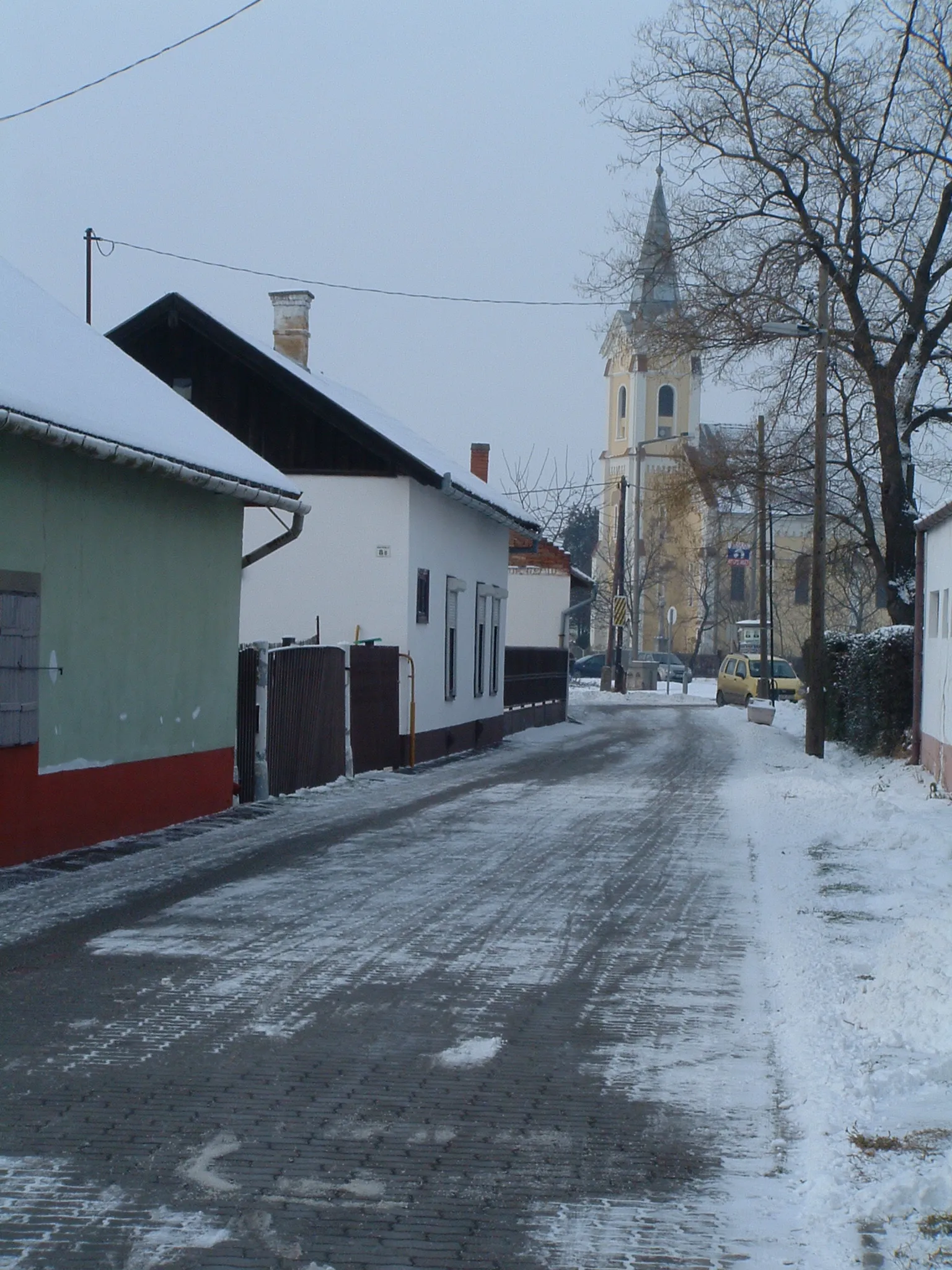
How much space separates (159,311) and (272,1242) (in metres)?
18.7

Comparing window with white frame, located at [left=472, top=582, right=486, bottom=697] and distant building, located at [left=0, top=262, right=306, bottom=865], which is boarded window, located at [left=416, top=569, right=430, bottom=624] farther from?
distant building, located at [left=0, top=262, right=306, bottom=865]

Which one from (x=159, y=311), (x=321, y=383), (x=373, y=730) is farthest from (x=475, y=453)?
(x=373, y=730)

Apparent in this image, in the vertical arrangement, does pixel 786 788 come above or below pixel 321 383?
below

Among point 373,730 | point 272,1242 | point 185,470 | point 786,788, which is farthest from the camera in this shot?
point 373,730

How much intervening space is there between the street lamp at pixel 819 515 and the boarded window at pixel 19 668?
15.5 metres

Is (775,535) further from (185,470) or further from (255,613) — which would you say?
(185,470)

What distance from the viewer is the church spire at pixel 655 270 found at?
26.6 meters

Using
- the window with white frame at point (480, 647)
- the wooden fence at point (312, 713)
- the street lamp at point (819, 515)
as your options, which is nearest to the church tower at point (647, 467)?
the window with white frame at point (480, 647)

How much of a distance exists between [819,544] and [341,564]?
8.90 meters

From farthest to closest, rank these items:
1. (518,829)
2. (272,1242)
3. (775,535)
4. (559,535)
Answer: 1. (775,535)
2. (559,535)
3. (518,829)
4. (272,1242)

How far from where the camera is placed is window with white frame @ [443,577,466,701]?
75.5 feet

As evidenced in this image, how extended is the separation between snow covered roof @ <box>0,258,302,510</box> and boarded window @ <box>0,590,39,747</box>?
125 centimetres

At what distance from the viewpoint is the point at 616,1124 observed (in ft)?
16.3

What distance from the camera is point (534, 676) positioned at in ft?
108
